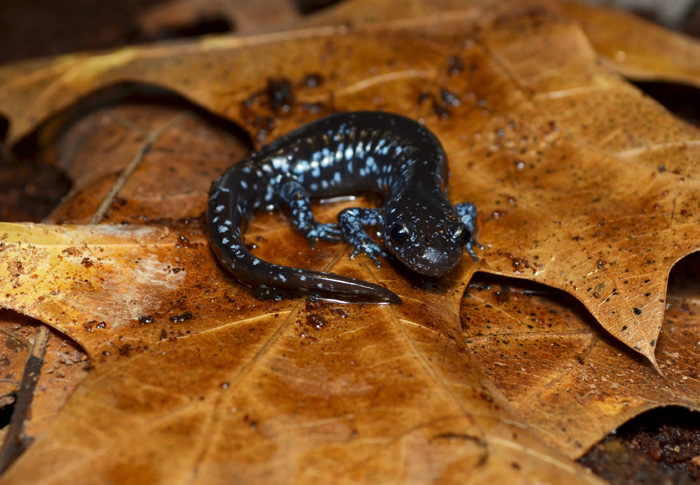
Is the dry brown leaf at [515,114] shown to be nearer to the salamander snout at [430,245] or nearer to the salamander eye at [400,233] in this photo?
the salamander snout at [430,245]

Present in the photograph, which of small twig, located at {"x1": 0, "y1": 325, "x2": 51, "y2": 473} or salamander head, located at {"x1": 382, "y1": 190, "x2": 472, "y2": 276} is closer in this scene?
small twig, located at {"x1": 0, "y1": 325, "x2": 51, "y2": 473}

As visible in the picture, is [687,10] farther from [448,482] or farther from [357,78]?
[448,482]

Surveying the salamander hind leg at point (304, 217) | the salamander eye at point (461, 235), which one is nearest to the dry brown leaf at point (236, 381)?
the salamander eye at point (461, 235)

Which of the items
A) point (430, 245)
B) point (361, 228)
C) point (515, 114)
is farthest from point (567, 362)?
point (515, 114)

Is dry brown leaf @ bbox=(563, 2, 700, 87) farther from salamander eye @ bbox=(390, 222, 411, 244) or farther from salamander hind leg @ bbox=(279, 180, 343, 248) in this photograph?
salamander hind leg @ bbox=(279, 180, 343, 248)

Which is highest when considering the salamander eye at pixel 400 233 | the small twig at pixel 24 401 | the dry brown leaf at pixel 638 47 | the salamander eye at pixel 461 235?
the dry brown leaf at pixel 638 47

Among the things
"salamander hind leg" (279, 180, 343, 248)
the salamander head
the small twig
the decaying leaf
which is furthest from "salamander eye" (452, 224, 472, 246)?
the small twig

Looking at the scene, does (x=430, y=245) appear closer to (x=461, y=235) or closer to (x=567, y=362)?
(x=461, y=235)

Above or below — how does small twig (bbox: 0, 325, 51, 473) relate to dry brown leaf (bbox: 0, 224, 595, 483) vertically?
below
